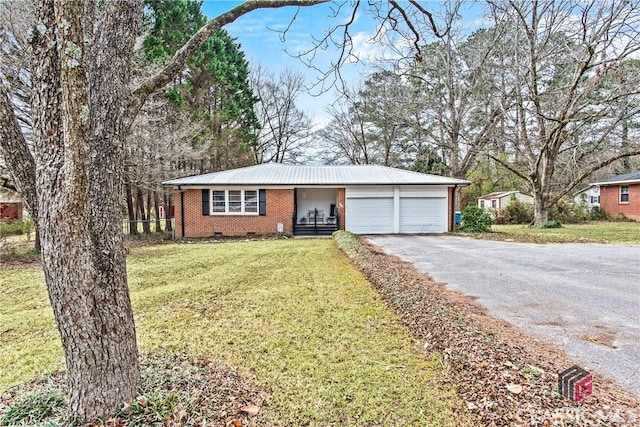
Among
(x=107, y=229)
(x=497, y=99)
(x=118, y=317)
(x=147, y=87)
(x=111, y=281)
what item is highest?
(x=497, y=99)

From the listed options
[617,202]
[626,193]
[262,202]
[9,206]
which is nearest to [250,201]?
[262,202]

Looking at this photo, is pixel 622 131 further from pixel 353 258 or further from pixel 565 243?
pixel 353 258

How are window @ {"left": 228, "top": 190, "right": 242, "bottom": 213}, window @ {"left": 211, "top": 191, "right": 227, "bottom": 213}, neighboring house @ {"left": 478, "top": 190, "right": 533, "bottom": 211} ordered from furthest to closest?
neighboring house @ {"left": 478, "top": 190, "right": 533, "bottom": 211} → window @ {"left": 228, "top": 190, "right": 242, "bottom": 213} → window @ {"left": 211, "top": 191, "right": 227, "bottom": 213}

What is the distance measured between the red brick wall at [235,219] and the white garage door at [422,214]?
17.4ft

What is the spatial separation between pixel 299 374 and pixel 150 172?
13.7 metres

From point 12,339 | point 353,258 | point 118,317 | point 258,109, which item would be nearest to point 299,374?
point 118,317

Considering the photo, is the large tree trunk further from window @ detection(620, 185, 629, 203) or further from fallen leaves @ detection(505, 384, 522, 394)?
window @ detection(620, 185, 629, 203)

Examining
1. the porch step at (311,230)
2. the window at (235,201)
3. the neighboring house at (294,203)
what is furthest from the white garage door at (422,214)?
the window at (235,201)

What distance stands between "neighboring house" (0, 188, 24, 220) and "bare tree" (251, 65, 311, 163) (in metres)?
16.1

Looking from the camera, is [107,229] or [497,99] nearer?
[107,229]

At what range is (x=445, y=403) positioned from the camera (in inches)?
100

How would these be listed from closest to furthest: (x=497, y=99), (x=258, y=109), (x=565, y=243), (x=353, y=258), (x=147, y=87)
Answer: (x=147, y=87)
(x=353, y=258)
(x=565, y=243)
(x=497, y=99)
(x=258, y=109)

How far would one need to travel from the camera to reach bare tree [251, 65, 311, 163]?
28.0 metres

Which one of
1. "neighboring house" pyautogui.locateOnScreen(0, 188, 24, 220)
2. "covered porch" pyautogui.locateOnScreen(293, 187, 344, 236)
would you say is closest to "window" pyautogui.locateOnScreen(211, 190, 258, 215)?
"covered porch" pyautogui.locateOnScreen(293, 187, 344, 236)
